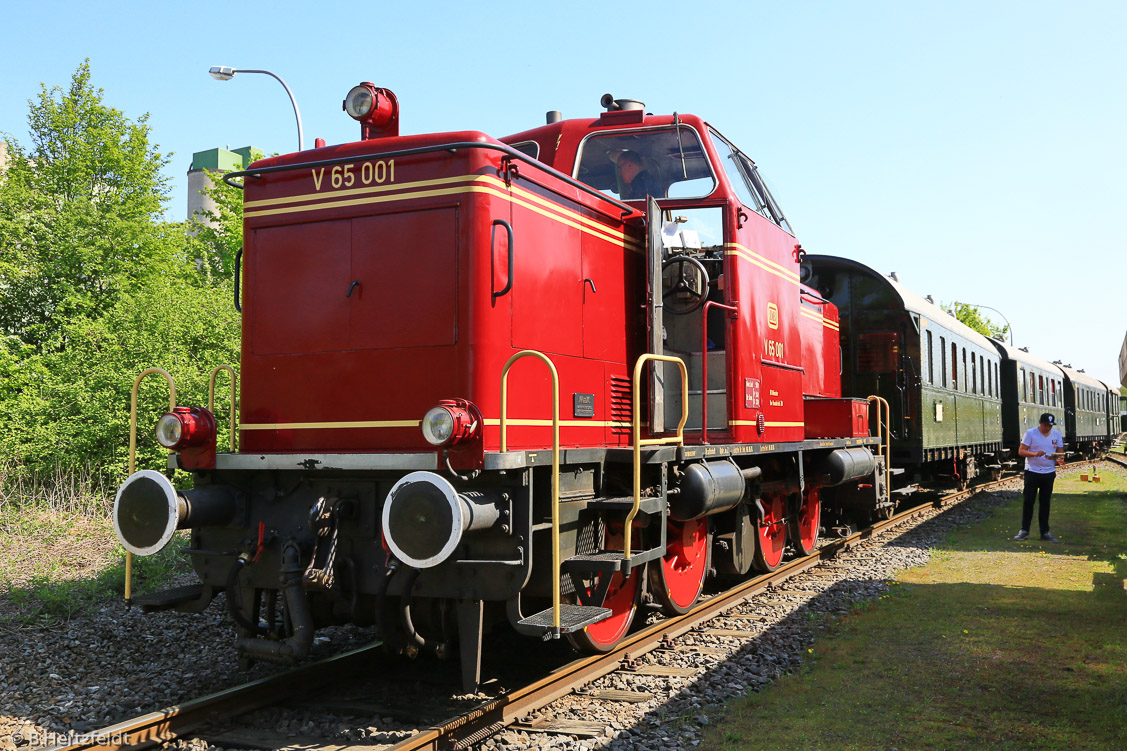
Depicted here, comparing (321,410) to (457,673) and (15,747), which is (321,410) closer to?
(457,673)

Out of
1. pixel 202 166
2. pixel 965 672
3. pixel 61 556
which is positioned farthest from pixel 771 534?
pixel 202 166

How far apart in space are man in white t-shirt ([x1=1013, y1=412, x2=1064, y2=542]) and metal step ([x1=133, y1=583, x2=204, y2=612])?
9.99 m

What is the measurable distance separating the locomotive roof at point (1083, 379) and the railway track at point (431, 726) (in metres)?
28.1

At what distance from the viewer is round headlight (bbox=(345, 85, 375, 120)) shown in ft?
17.1

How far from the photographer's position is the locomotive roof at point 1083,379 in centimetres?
2977

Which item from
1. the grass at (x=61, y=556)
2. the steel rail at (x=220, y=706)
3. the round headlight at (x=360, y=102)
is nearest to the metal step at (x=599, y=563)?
the steel rail at (x=220, y=706)

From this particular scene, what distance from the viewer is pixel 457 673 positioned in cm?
530

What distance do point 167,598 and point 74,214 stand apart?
1486cm

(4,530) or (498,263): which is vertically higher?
(498,263)

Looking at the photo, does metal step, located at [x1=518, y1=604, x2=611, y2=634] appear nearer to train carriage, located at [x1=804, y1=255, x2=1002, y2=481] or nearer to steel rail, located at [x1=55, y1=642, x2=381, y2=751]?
steel rail, located at [x1=55, y1=642, x2=381, y2=751]

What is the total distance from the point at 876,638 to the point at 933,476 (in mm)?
11150

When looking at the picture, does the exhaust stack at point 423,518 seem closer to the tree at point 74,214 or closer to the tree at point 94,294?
the tree at point 94,294

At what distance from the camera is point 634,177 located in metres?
6.81

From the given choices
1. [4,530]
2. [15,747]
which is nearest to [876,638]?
[15,747]
